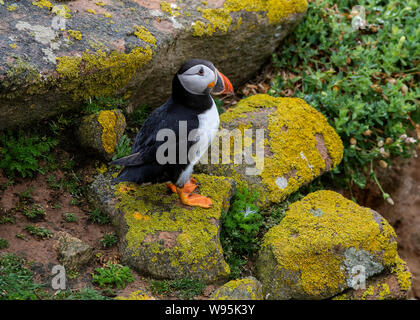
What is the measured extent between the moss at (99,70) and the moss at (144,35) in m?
0.10

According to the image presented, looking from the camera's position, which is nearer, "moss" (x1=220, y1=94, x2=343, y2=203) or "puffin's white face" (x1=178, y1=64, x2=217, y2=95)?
"puffin's white face" (x1=178, y1=64, x2=217, y2=95)

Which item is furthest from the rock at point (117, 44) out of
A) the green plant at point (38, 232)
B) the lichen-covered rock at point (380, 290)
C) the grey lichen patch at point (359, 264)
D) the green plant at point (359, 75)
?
the lichen-covered rock at point (380, 290)

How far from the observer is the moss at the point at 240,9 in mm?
4836

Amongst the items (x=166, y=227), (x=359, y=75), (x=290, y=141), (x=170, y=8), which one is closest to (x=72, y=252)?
(x=166, y=227)

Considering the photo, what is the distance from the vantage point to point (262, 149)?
14.9ft

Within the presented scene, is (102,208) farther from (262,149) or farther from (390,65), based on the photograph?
(390,65)

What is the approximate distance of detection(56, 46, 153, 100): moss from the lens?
3838mm

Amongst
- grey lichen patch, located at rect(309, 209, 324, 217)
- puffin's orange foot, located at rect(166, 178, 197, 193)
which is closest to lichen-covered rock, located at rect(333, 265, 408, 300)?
grey lichen patch, located at rect(309, 209, 324, 217)

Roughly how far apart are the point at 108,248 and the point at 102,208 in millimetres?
417

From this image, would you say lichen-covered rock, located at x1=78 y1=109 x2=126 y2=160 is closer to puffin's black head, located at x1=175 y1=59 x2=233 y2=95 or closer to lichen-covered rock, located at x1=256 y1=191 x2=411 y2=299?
puffin's black head, located at x1=175 y1=59 x2=233 y2=95

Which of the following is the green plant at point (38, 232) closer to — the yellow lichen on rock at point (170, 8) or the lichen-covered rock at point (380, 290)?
the lichen-covered rock at point (380, 290)

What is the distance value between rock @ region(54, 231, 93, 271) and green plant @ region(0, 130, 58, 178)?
831mm

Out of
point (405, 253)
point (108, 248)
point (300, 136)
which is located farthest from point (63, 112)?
point (405, 253)

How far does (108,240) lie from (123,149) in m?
0.97
